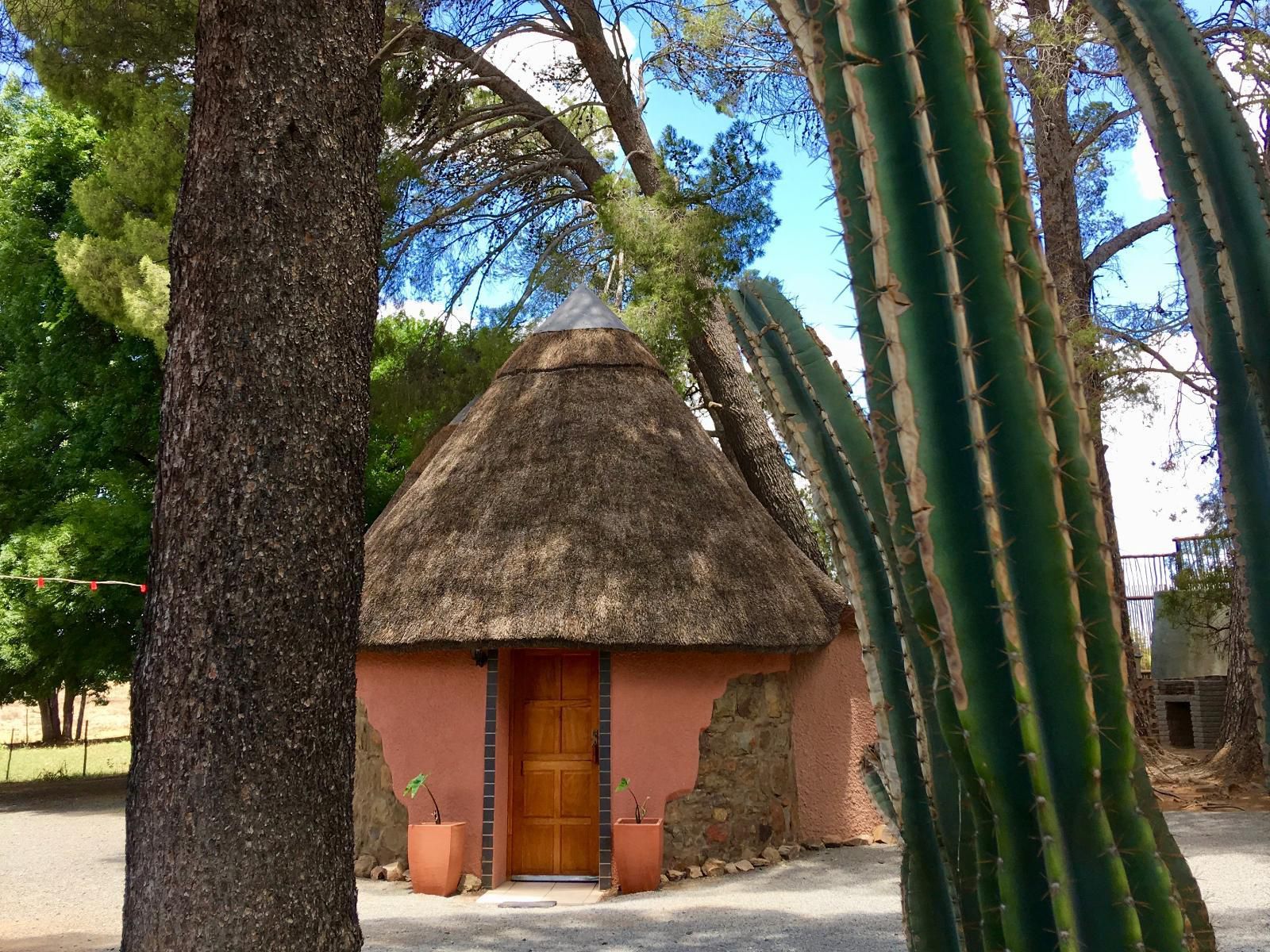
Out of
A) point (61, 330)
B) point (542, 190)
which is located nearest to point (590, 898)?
point (542, 190)

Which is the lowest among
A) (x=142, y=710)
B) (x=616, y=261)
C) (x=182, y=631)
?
(x=142, y=710)

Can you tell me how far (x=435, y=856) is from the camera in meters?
8.55

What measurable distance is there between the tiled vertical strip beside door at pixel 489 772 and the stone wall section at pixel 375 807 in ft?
2.81

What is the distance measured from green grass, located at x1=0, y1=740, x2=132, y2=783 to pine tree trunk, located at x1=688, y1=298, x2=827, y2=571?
1185 cm

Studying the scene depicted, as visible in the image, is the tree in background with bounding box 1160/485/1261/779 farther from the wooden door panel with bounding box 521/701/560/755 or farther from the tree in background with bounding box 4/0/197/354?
the tree in background with bounding box 4/0/197/354

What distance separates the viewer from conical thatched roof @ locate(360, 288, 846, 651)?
8.80m

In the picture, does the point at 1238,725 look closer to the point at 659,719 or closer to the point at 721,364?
the point at 721,364

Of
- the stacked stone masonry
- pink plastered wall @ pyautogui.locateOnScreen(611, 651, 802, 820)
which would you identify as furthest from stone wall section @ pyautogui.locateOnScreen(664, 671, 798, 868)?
the stacked stone masonry

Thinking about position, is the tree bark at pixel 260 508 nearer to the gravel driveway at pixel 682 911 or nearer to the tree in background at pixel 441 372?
the gravel driveway at pixel 682 911

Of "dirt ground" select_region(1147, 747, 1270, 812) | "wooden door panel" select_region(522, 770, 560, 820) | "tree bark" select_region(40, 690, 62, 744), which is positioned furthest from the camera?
"tree bark" select_region(40, 690, 62, 744)

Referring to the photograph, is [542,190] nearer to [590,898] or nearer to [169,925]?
[590,898]

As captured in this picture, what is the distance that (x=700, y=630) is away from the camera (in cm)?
879

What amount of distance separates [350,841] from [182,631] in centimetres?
97

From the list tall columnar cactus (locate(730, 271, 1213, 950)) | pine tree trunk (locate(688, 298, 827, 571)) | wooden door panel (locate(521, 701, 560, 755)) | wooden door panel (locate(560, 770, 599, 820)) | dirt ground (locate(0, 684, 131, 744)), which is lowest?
dirt ground (locate(0, 684, 131, 744))
